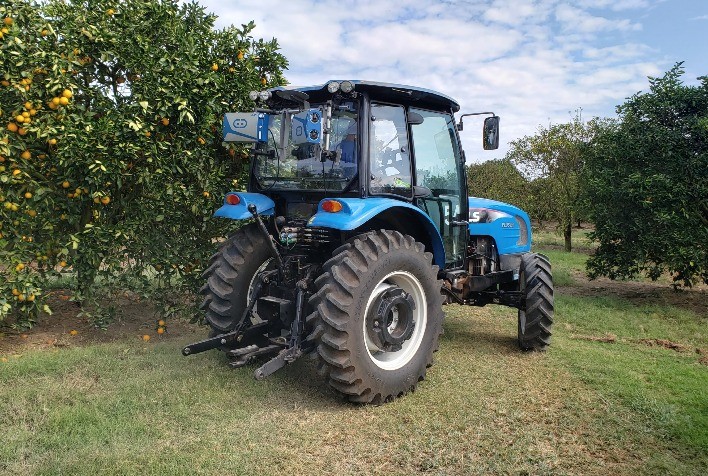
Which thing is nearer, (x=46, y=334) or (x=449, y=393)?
(x=449, y=393)

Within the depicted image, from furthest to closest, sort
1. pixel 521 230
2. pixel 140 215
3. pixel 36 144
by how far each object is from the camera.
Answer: pixel 521 230 < pixel 140 215 < pixel 36 144

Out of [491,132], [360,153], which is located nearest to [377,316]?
[360,153]

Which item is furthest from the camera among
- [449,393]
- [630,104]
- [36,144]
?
[630,104]

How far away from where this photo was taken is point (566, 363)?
197 inches

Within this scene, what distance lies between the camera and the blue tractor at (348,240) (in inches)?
153

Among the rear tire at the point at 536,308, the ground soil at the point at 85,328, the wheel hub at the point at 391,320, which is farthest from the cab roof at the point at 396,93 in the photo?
the ground soil at the point at 85,328

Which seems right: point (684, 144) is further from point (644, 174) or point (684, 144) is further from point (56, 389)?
point (56, 389)

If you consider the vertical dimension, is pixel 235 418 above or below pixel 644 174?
below

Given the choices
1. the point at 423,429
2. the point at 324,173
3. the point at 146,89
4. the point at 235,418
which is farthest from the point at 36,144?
the point at 423,429

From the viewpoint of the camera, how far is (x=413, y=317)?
4.38 metres

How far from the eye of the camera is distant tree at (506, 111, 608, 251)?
15.0 metres

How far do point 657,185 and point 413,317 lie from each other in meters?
5.24

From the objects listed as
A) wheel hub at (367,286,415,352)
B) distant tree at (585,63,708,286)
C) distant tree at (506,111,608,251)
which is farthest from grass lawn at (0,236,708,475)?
Result: distant tree at (506,111,608,251)

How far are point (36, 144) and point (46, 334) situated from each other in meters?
2.02
